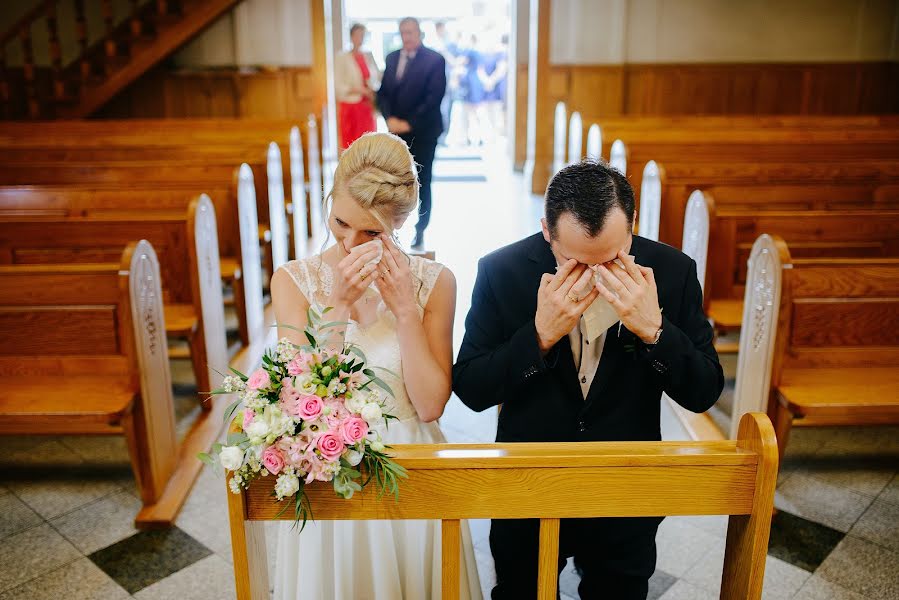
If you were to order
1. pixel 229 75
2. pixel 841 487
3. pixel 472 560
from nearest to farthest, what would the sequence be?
pixel 472 560 < pixel 841 487 < pixel 229 75

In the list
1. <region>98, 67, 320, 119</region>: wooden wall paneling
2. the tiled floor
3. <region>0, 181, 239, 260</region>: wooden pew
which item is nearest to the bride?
the tiled floor

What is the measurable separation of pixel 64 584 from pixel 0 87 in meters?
8.48

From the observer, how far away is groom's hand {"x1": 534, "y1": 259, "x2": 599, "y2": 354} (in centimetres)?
155

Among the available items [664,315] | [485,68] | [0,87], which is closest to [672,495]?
[664,315]

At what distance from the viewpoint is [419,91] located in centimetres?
645

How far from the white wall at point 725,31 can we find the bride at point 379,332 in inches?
343

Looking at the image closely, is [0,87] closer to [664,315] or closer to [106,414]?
[106,414]

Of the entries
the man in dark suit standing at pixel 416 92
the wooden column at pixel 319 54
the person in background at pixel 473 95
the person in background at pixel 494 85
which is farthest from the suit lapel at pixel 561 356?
the person in background at pixel 494 85

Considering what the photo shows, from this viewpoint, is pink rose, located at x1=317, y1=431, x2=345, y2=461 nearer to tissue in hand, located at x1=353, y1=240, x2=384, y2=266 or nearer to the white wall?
tissue in hand, located at x1=353, y1=240, x2=384, y2=266

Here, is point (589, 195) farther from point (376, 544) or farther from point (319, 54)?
point (319, 54)

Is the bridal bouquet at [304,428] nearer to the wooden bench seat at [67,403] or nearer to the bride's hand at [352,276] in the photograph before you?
the bride's hand at [352,276]

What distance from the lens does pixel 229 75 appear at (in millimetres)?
10438

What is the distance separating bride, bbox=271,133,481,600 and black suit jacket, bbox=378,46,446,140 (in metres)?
4.66

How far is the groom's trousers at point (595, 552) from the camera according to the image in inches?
70.7
